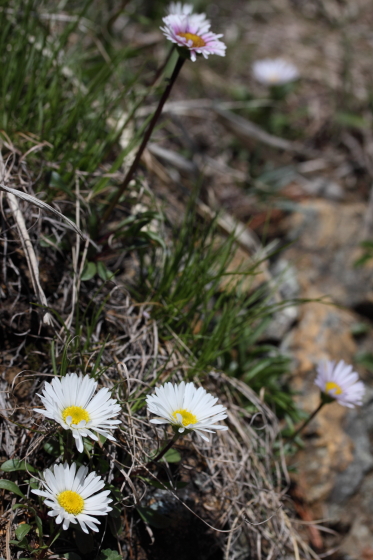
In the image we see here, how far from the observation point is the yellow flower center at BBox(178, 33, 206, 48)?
1.58 m

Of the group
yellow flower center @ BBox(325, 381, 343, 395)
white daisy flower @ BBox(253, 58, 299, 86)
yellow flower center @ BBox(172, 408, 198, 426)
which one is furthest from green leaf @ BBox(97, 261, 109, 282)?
white daisy flower @ BBox(253, 58, 299, 86)

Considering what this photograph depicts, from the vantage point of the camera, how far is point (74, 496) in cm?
127

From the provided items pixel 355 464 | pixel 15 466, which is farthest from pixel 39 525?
pixel 355 464

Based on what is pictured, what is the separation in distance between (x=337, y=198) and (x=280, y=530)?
7.94 ft

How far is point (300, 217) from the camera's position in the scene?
3.39m

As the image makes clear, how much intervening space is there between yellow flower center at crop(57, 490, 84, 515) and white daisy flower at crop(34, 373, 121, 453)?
4.7 inches

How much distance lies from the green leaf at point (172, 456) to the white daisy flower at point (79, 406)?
31cm

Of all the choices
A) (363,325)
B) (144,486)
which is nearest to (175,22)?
(144,486)

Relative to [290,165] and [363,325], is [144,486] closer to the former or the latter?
[363,325]

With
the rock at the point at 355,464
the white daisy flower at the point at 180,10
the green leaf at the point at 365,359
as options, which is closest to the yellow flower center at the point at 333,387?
the rock at the point at 355,464

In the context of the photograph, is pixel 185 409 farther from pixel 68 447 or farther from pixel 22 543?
pixel 22 543

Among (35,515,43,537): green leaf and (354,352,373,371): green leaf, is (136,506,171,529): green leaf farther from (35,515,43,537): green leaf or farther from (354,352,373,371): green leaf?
(354,352,373,371): green leaf

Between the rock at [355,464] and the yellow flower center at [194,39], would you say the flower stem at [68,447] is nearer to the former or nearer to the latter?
the yellow flower center at [194,39]

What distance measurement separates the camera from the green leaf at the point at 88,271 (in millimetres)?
1874
